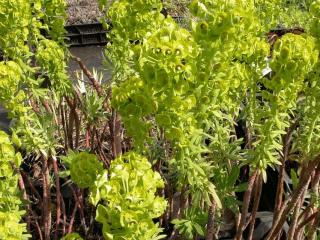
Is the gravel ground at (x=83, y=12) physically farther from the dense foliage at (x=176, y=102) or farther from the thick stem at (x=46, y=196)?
the thick stem at (x=46, y=196)

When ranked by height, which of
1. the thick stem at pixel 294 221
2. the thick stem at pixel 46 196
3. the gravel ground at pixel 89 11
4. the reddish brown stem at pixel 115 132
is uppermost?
the gravel ground at pixel 89 11

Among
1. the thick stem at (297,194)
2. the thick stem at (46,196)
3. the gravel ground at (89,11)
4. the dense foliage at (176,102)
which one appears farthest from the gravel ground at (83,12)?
the thick stem at (297,194)

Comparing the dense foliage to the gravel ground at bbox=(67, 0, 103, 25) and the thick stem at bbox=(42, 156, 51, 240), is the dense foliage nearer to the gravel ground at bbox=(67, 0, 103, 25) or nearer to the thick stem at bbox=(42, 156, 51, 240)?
the thick stem at bbox=(42, 156, 51, 240)

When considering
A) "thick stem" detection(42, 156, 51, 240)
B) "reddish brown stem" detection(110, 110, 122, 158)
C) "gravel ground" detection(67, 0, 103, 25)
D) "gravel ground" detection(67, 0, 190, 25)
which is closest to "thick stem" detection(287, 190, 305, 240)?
"reddish brown stem" detection(110, 110, 122, 158)

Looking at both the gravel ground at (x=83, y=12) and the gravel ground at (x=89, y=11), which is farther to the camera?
the gravel ground at (x=83, y=12)

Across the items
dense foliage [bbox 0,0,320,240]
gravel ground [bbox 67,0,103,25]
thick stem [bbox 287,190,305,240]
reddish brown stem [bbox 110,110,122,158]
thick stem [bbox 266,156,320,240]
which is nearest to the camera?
dense foliage [bbox 0,0,320,240]

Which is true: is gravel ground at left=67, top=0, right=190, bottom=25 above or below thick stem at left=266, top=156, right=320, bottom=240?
above

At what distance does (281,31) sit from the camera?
4.23 m

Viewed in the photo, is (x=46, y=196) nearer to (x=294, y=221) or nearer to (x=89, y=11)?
(x=294, y=221)

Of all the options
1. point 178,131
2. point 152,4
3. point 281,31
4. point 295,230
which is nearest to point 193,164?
point 178,131

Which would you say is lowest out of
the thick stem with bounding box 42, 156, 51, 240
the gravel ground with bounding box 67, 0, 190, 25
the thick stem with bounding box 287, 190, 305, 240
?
the thick stem with bounding box 287, 190, 305, 240

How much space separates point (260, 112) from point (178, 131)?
1.34ft

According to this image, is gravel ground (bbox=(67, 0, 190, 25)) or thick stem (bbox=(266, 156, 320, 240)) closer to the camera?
thick stem (bbox=(266, 156, 320, 240))

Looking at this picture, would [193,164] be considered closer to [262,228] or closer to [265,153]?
[265,153]
